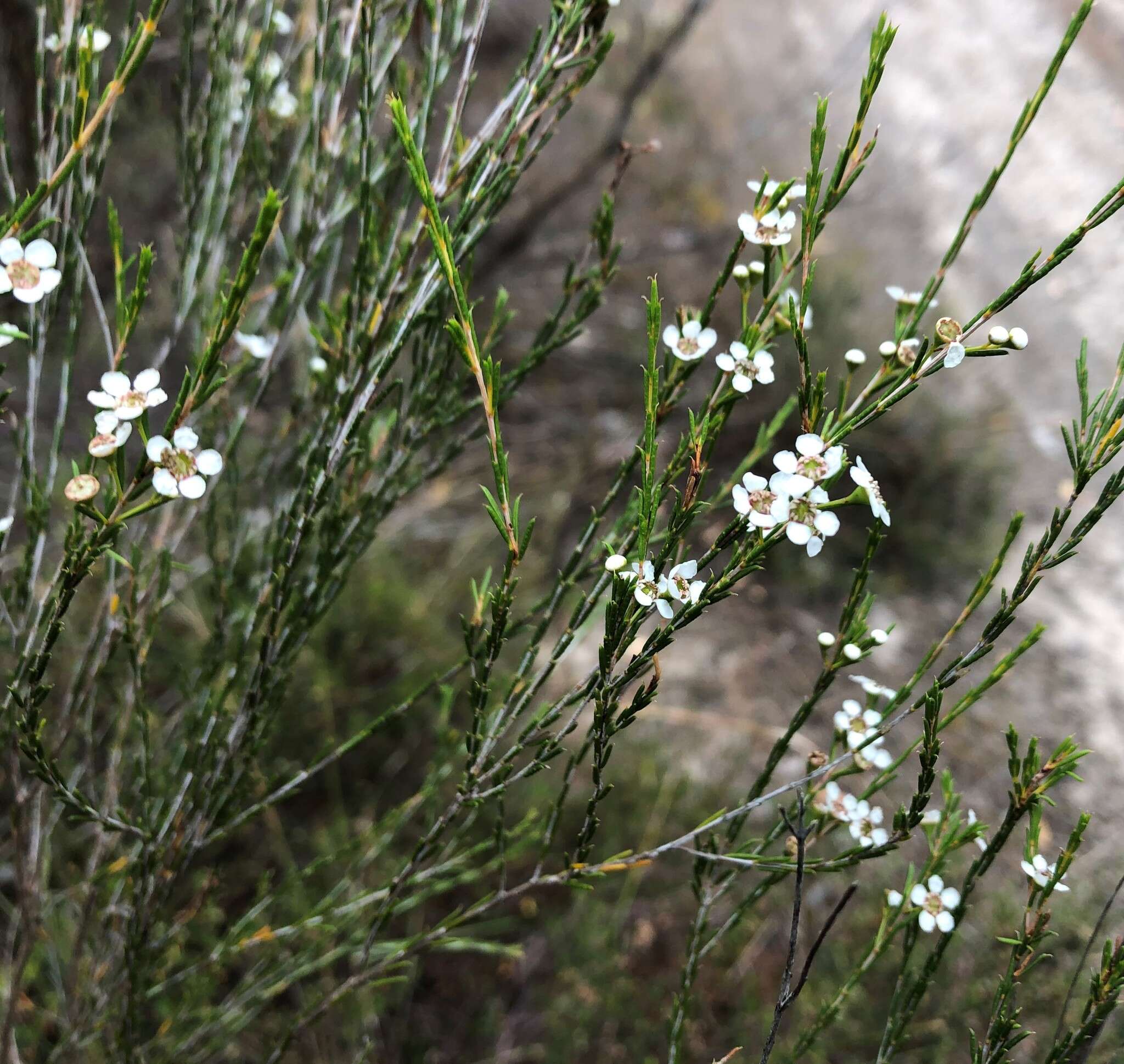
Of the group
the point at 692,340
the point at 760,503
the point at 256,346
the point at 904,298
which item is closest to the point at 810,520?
the point at 760,503

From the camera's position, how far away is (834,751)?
3.52 ft

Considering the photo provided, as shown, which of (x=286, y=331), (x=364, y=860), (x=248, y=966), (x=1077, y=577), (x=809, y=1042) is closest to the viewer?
(x=809, y=1042)

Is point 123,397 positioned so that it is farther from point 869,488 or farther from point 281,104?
point 281,104

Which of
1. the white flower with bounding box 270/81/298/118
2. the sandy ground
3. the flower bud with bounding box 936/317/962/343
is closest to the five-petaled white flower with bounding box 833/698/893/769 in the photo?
the flower bud with bounding box 936/317/962/343

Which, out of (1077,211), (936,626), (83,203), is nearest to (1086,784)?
(936,626)

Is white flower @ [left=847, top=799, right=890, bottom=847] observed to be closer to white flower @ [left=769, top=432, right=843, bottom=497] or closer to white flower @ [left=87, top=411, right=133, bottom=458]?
white flower @ [left=769, top=432, right=843, bottom=497]

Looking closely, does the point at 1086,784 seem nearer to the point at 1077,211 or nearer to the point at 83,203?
the point at 1077,211

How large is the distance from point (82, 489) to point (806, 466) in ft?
2.06

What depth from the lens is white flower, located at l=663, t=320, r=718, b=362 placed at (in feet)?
2.90

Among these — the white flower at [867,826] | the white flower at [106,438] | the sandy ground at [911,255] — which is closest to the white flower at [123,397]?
the white flower at [106,438]

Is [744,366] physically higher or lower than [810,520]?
higher

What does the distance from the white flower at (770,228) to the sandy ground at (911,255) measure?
94.3 inches

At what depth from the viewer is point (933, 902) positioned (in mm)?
1001

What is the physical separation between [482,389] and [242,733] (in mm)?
657
